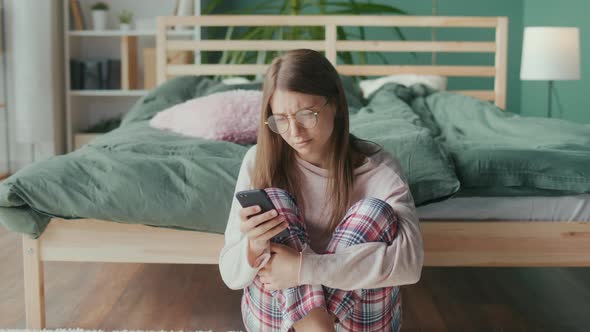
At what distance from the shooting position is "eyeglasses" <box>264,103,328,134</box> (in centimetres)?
135

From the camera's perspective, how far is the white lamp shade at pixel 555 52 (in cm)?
361

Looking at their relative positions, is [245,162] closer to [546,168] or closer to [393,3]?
[546,168]

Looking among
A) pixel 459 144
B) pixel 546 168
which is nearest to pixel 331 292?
pixel 546 168

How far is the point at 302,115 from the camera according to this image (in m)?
1.35

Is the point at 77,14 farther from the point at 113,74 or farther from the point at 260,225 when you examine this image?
the point at 260,225

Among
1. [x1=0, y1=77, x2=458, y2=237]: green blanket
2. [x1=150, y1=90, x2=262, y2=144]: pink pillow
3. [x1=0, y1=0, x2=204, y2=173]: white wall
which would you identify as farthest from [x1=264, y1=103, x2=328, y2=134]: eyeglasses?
[x1=0, y1=0, x2=204, y2=173]: white wall

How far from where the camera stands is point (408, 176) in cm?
175

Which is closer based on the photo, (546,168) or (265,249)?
(265,249)

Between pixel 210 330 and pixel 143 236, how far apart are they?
292mm

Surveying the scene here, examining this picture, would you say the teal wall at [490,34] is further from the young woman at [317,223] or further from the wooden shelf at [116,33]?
the young woman at [317,223]

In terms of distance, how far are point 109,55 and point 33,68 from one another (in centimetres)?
66

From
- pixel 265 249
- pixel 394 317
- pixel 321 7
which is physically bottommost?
pixel 394 317

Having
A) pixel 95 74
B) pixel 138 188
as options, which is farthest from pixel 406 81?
pixel 138 188

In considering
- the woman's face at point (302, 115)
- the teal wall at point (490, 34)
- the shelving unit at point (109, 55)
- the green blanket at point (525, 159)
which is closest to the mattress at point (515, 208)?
the green blanket at point (525, 159)
